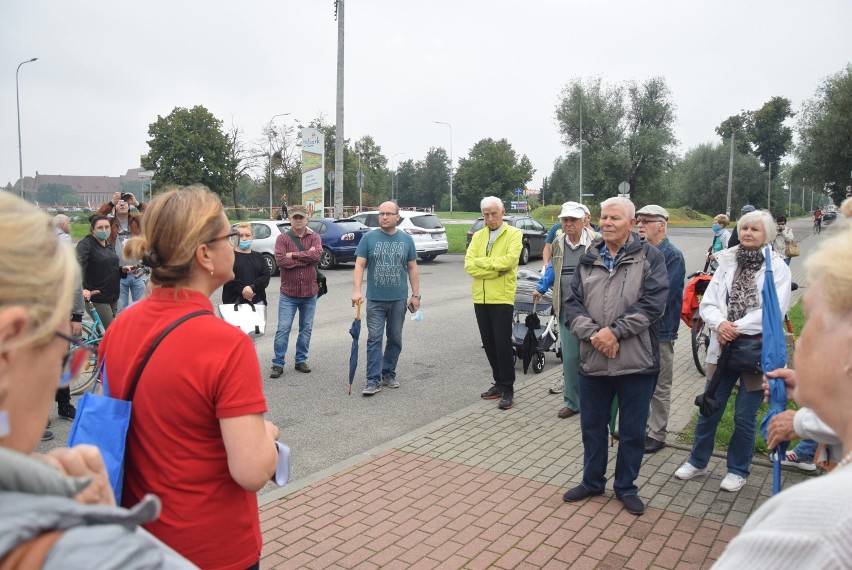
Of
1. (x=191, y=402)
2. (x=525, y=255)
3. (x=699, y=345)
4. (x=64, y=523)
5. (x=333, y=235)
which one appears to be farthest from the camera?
(x=525, y=255)

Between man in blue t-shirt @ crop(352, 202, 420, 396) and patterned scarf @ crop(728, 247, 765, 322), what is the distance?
334cm

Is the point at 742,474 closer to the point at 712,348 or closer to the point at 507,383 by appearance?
the point at 712,348

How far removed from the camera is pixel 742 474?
476cm

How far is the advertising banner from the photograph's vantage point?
26766 mm

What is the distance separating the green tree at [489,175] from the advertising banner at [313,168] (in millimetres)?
69053

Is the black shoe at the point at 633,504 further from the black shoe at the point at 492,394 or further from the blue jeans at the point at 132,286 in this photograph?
the blue jeans at the point at 132,286

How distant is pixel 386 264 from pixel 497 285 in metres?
1.28

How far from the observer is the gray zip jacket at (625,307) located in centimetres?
428

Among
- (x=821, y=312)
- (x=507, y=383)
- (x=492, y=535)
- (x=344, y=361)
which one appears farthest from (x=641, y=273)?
(x=344, y=361)

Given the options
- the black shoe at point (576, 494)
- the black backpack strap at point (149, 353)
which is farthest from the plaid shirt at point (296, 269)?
the black backpack strap at point (149, 353)

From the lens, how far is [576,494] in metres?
4.50

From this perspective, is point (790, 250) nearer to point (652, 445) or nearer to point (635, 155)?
point (652, 445)

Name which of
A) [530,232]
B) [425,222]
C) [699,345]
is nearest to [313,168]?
[425,222]

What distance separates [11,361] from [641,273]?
3.96 metres
